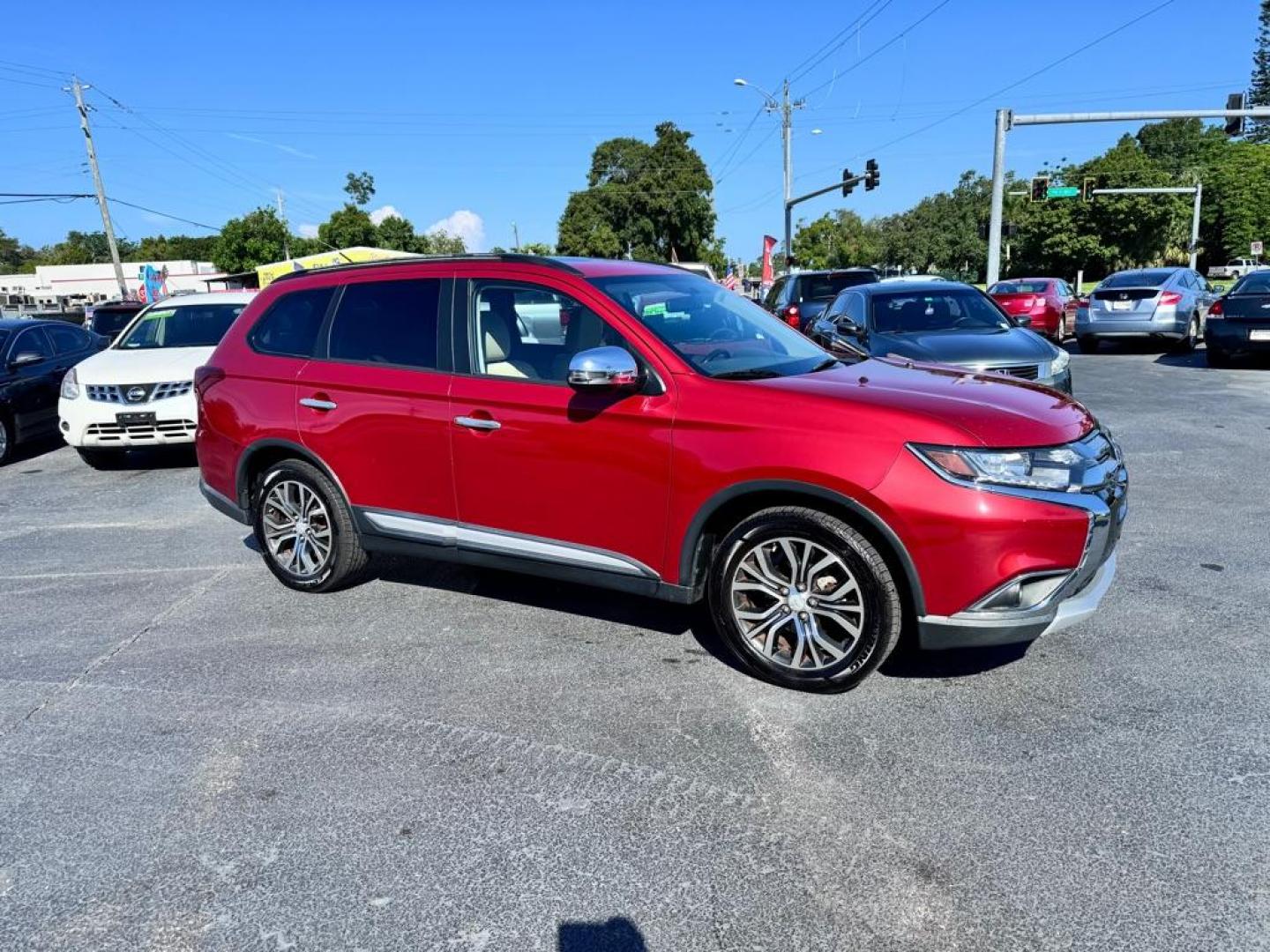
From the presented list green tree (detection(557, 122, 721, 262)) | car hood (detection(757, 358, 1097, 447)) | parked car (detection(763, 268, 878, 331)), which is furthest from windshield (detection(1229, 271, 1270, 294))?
green tree (detection(557, 122, 721, 262))

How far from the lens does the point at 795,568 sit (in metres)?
3.71

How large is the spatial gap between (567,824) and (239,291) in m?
10.0

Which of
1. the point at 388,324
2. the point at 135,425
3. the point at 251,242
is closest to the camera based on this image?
the point at 388,324

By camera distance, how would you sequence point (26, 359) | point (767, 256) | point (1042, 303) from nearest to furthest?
1. point (26, 359)
2. point (1042, 303)
3. point (767, 256)

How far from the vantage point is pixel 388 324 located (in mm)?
4781

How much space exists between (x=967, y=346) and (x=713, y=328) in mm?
5039

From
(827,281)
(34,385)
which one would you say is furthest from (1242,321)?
(34,385)

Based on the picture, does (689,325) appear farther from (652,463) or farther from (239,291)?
(239,291)

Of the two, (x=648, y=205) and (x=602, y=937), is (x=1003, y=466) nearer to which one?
(x=602, y=937)

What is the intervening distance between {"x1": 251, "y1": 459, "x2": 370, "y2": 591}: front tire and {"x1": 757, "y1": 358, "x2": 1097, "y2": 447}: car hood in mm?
2586

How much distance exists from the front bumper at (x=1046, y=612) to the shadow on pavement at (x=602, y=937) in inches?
66.0

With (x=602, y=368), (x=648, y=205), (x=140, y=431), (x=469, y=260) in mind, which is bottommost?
(x=140, y=431)

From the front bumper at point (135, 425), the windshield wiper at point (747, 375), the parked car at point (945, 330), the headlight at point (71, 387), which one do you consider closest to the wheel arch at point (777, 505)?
the windshield wiper at point (747, 375)

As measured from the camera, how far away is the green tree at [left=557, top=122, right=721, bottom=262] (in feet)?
227
